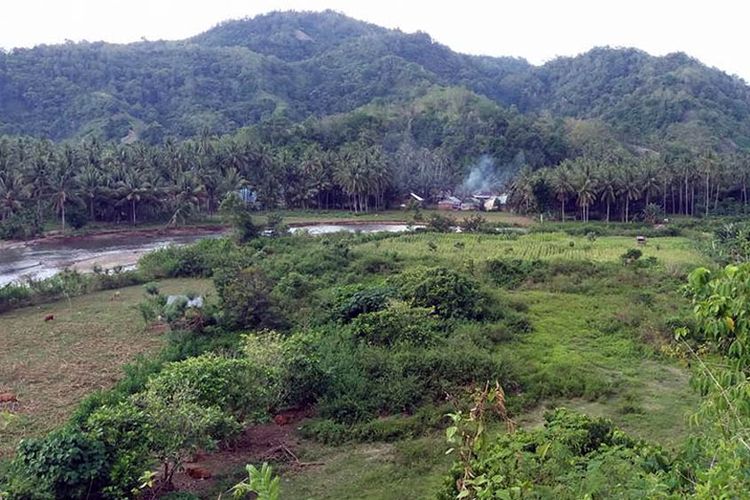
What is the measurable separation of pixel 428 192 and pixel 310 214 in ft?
50.3

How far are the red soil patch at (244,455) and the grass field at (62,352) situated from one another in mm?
3527

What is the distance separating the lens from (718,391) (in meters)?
4.46

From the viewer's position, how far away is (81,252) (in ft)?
134

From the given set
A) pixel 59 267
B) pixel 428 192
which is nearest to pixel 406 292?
pixel 59 267

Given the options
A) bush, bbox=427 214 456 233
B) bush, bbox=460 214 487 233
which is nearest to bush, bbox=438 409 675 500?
bush, bbox=460 214 487 233

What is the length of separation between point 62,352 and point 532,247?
25.7 meters

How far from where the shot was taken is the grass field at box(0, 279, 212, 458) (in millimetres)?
15164

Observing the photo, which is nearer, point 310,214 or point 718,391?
point 718,391

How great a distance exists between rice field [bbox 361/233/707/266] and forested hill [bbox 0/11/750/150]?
51950 mm

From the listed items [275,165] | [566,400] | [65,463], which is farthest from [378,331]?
[275,165]

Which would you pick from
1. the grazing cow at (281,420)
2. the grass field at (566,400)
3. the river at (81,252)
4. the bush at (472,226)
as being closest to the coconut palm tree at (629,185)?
the bush at (472,226)

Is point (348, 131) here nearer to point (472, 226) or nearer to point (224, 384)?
point (472, 226)

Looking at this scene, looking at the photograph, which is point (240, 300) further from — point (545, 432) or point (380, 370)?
point (545, 432)

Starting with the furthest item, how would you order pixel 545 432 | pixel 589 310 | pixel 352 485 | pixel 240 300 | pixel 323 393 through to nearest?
pixel 589 310 < pixel 240 300 < pixel 323 393 < pixel 352 485 < pixel 545 432
